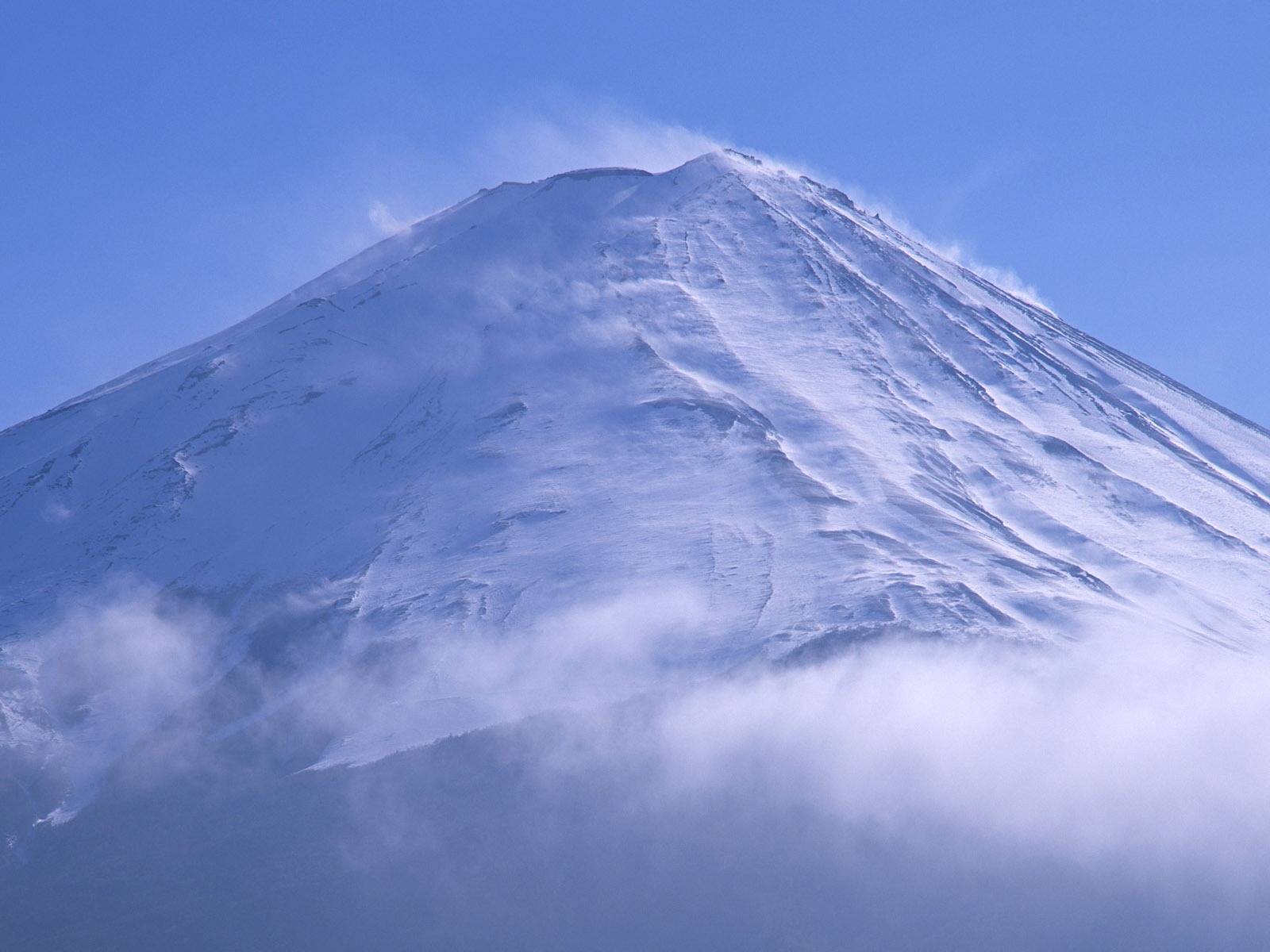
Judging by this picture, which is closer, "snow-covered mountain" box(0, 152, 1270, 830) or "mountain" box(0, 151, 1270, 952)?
"mountain" box(0, 151, 1270, 952)

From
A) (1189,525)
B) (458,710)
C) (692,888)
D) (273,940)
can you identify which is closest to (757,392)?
(1189,525)

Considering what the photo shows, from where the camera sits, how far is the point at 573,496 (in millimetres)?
53938

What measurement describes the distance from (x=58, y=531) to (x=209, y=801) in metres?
18.4

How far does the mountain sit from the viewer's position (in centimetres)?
4531

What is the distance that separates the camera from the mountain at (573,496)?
45312mm

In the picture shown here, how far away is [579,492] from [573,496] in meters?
0.36

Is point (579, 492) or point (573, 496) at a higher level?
point (579, 492)

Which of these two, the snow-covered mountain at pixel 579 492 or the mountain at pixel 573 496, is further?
the snow-covered mountain at pixel 579 492

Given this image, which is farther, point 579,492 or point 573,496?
point 579,492

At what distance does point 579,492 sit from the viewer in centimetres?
5422

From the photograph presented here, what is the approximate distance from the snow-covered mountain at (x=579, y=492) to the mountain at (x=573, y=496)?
0.16 meters

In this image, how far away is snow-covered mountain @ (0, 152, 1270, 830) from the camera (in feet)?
150

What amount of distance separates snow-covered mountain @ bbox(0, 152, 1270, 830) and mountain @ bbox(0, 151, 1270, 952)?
0.16 m

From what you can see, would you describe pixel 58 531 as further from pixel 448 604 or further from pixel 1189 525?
pixel 1189 525
